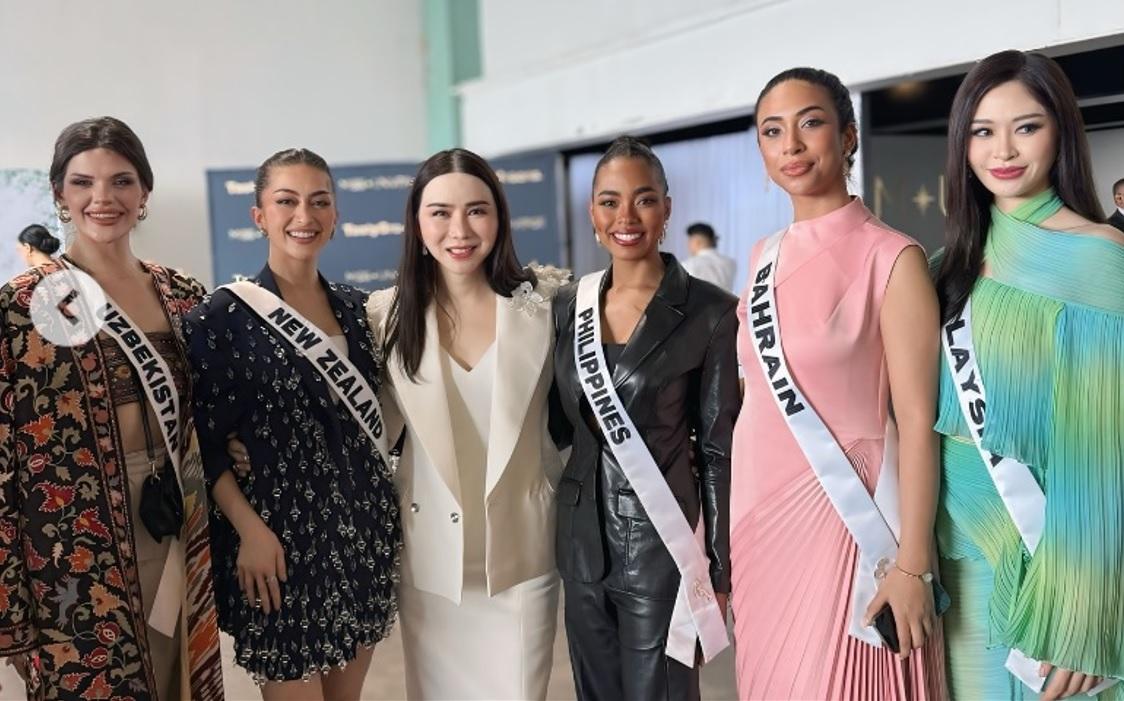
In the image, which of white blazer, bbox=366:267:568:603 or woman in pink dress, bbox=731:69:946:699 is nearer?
woman in pink dress, bbox=731:69:946:699

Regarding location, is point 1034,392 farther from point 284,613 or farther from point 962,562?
point 284,613

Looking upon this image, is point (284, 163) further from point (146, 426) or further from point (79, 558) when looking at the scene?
point (79, 558)

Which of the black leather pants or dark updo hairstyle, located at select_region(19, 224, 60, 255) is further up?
dark updo hairstyle, located at select_region(19, 224, 60, 255)

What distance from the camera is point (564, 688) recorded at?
11.2 feet

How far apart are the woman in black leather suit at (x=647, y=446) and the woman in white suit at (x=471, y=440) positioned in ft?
0.35

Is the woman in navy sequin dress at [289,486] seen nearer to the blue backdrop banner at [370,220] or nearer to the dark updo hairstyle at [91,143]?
the dark updo hairstyle at [91,143]

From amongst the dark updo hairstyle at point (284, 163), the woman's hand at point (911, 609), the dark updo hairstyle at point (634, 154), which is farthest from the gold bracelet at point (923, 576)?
the dark updo hairstyle at point (284, 163)

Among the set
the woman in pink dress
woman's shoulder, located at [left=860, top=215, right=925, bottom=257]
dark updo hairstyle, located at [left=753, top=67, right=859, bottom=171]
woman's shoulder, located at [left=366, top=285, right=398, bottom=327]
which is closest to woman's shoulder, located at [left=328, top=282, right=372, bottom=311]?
woman's shoulder, located at [left=366, top=285, right=398, bottom=327]

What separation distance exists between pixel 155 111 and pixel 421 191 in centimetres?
551

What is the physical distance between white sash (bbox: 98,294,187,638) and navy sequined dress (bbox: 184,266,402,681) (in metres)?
0.08

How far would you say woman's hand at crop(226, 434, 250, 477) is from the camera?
2.13 metres

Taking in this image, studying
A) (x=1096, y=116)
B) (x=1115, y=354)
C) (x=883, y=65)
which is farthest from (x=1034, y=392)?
(x=883, y=65)

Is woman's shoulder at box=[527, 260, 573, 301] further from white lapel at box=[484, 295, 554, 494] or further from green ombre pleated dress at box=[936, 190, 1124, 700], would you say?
green ombre pleated dress at box=[936, 190, 1124, 700]

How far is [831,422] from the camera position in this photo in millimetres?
1821
